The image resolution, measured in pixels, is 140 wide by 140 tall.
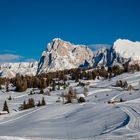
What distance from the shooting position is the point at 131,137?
4306 centimetres

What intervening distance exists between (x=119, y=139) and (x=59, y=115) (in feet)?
229

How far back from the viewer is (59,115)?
111m

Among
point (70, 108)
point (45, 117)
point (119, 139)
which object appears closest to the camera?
point (119, 139)

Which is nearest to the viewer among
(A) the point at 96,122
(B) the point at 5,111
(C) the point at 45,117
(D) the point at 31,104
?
(A) the point at 96,122

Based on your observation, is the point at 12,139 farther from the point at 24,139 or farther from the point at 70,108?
the point at 70,108

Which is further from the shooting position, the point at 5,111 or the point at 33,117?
the point at 5,111

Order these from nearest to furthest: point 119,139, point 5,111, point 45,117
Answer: point 119,139, point 45,117, point 5,111

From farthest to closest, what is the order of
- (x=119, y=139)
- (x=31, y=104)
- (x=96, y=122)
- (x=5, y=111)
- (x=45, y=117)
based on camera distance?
(x=31, y=104) < (x=5, y=111) < (x=45, y=117) < (x=96, y=122) < (x=119, y=139)

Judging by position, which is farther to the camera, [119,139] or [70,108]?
[70,108]

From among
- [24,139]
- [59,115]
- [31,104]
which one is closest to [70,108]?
[59,115]

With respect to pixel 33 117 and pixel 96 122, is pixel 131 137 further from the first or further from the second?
pixel 33 117

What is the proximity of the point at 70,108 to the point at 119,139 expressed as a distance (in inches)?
3229

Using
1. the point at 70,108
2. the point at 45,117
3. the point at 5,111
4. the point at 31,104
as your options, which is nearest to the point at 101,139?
the point at 45,117

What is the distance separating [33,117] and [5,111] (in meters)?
39.0
